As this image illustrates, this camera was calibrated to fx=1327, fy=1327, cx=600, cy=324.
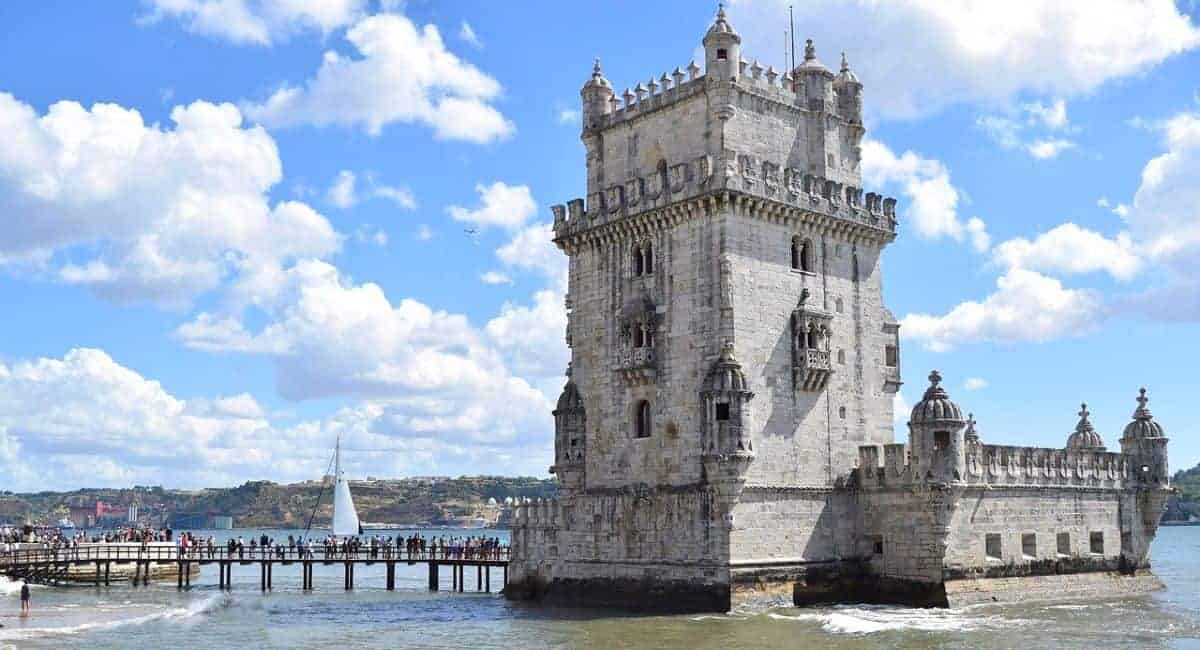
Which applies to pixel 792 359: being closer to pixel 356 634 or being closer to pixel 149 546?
pixel 356 634

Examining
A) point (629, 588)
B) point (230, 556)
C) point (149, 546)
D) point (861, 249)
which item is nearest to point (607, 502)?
point (629, 588)

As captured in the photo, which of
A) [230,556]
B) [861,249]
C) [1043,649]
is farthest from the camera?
[230,556]

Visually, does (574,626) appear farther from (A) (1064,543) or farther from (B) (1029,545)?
(A) (1064,543)

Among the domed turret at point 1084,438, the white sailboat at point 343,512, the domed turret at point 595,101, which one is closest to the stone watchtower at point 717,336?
the domed turret at point 595,101

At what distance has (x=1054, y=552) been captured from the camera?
165ft

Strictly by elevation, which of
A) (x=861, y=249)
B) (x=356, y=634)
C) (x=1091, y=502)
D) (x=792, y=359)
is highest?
(x=861, y=249)

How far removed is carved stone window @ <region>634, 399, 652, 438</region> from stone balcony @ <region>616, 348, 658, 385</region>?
2.80 ft

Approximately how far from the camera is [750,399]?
145ft

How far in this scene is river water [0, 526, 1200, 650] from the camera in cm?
3878

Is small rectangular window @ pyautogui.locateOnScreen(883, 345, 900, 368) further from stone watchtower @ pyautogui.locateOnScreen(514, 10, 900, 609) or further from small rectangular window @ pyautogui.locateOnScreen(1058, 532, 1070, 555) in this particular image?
small rectangular window @ pyautogui.locateOnScreen(1058, 532, 1070, 555)

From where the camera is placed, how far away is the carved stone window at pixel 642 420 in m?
47.2

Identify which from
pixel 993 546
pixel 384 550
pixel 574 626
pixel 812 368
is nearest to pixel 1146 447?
pixel 993 546

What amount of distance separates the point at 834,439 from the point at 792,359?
11.3 ft

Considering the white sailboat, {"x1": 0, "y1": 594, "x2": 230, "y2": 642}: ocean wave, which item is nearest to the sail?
the white sailboat
